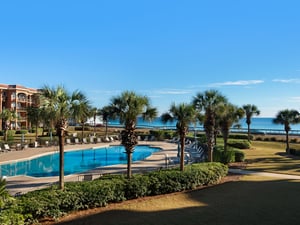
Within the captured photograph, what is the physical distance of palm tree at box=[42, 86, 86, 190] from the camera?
31.5ft

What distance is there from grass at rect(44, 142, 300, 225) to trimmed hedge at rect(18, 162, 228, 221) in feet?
1.01

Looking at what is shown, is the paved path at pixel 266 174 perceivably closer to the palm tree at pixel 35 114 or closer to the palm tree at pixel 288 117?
the palm tree at pixel 35 114

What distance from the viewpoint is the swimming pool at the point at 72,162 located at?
19188 mm

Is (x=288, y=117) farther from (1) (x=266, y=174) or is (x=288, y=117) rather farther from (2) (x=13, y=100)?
(2) (x=13, y=100)

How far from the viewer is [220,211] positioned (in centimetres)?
984

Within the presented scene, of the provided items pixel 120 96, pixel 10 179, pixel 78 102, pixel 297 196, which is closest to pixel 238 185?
pixel 297 196

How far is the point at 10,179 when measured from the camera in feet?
50.4

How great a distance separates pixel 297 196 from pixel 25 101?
5593 cm

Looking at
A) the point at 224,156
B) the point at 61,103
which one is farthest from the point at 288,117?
the point at 61,103

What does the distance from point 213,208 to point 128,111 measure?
4.94 m

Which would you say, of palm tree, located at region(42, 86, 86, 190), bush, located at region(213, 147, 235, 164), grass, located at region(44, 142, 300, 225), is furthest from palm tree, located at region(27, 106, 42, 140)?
bush, located at region(213, 147, 235, 164)

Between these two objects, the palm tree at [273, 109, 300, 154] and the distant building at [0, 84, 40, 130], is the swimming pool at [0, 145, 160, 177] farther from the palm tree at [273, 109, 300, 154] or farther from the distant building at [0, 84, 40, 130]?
the distant building at [0, 84, 40, 130]

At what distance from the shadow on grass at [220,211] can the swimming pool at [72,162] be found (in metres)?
6.49

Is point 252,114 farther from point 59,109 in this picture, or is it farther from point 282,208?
point 59,109
